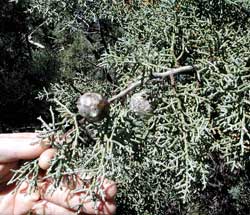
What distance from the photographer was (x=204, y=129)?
104 centimetres

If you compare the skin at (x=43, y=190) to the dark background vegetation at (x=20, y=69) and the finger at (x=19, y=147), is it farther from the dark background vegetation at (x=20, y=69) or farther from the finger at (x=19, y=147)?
the dark background vegetation at (x=20, y=69)

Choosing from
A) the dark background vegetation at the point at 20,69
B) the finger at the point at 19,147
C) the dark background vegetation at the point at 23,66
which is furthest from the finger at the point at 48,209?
the dark background vegetation at the point at 20,69

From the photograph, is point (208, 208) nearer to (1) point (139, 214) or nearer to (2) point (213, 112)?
(1) point (139, 214)

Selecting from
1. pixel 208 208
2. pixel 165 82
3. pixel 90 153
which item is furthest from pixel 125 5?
pixel 208 208

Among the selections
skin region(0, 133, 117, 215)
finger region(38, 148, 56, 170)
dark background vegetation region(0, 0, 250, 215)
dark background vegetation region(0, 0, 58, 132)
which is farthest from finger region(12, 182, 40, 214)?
dark background vegetation region(0, 0, 58, 132)

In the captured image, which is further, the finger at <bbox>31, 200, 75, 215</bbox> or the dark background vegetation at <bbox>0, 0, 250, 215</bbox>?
A: the dark background vegetation at <bbox>0, 0, 250, 215</bbox>

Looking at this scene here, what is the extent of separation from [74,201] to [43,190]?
0.07 meters

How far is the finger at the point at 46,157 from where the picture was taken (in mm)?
900

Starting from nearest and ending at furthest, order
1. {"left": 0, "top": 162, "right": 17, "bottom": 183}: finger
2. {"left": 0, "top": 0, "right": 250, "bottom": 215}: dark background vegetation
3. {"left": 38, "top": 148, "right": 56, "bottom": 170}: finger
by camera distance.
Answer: {"left": 38, "top": 148, "right": 56, "bottom": 170}: finger, {"left": 0, "top": 162, "right": 17, "bottom": 183}: finger, {"left": 0, "top": 0, "right": 250, "bottom": 215}: dark background vegetation

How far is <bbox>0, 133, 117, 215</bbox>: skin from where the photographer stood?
93 cm

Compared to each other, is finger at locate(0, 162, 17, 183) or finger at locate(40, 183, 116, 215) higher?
finger at locate(0, 162, 17, 183)

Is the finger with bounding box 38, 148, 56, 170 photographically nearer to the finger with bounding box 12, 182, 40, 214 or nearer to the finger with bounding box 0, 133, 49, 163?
the finger with bounding box 0, 133, 49, 163

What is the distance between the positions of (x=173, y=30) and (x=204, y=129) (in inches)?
11.5

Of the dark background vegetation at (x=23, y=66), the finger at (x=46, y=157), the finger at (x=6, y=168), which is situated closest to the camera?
the finger at (x=46, y=157)
